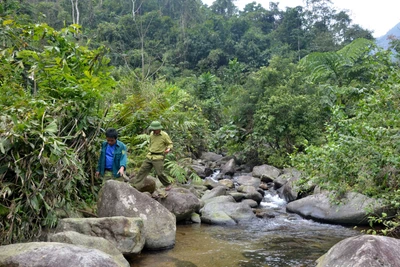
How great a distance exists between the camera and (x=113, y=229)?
561 cm

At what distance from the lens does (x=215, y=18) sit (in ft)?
141

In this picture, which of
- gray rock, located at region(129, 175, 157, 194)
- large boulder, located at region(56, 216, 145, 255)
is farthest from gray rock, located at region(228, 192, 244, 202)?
large boulder, located at region(56, 216, 145, 255)

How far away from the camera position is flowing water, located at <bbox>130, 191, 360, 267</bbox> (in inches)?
233

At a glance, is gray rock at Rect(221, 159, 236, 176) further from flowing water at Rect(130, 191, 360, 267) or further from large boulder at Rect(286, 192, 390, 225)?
flowing water at Rect(130, 191, 360, 267)

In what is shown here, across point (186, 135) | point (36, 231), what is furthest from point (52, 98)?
point (186, 135)

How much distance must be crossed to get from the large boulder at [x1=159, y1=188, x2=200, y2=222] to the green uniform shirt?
37.8 inches

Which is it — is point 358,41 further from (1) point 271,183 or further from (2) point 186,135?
(2) point 186,135

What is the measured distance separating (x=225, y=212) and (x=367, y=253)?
15.3ft

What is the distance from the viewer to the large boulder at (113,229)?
5.56 metres

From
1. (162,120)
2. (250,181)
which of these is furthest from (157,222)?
(250,181)

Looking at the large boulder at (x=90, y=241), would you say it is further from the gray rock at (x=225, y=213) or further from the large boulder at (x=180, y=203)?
the gray rock at (x=225, y=213)

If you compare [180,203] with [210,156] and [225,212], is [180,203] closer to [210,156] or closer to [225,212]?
[225,212]

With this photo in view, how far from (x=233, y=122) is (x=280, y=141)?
109 inches

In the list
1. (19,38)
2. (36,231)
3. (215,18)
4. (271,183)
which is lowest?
(271,183)
